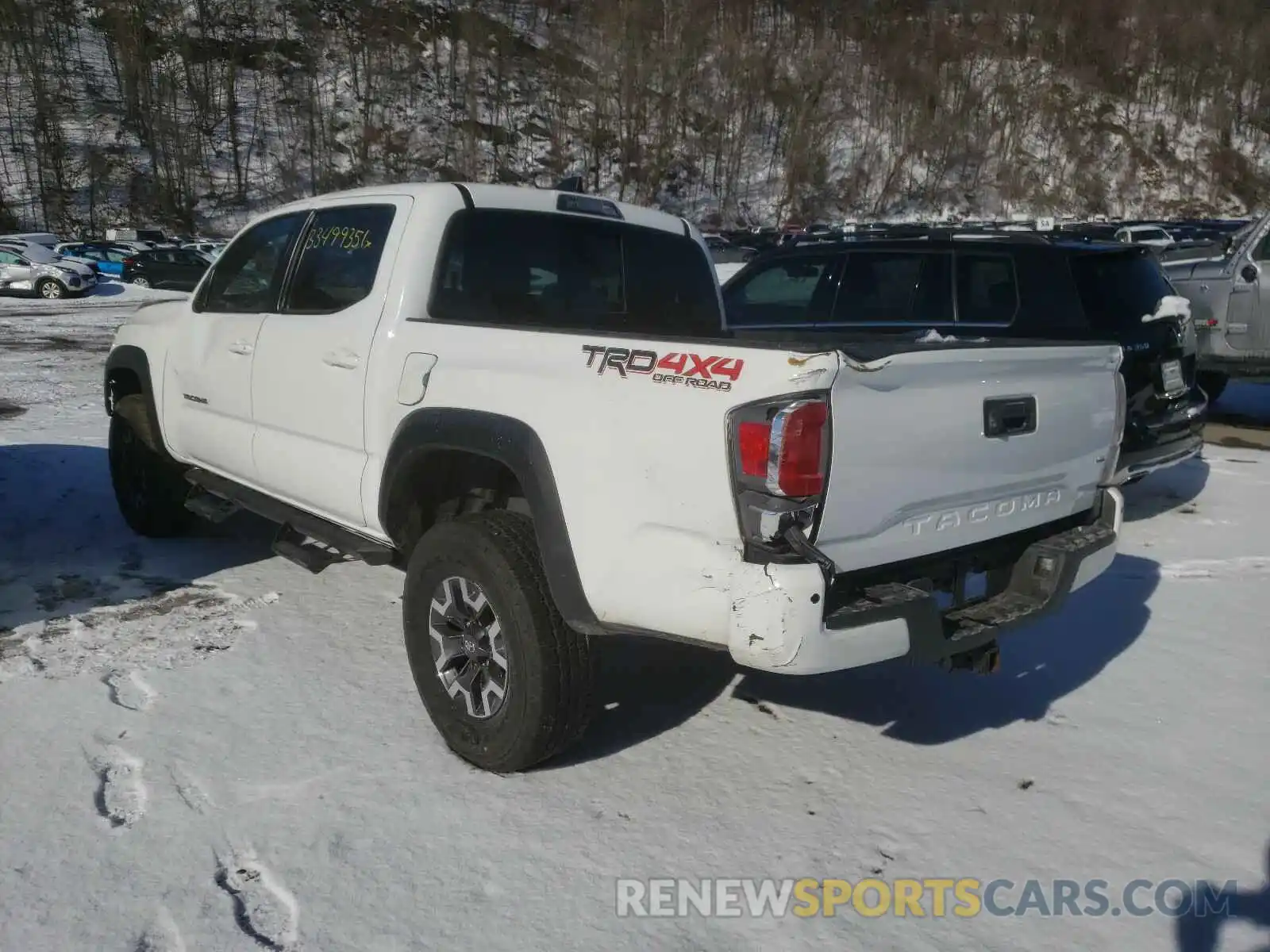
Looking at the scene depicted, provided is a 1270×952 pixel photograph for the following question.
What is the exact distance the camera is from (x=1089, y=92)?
66.8m

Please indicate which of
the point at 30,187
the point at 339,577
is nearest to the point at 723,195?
the point at 30,187

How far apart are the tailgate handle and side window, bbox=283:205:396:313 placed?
7.48 ft

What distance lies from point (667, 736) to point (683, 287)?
2089 mm

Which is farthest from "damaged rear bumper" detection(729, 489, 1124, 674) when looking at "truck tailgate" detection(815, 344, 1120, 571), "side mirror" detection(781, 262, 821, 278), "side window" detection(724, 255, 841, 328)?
"side mirror" detection(781, 262, 821, 278)

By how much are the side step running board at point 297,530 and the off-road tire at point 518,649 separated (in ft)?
2.08

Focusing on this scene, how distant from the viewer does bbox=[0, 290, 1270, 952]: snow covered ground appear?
275cm

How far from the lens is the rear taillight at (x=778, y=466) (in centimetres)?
263

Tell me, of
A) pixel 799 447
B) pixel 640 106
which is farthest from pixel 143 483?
pixel 640 106

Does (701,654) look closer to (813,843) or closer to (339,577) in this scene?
(813,843)

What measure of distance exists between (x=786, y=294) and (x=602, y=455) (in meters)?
4.80

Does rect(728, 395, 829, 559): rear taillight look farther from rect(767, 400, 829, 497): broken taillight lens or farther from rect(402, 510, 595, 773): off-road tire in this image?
rect(402, 510, 595, 773): off-road tire

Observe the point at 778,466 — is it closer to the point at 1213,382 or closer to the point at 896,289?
the point at 896,289

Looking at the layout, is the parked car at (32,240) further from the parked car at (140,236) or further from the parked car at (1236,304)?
the parked car at (1236,304)

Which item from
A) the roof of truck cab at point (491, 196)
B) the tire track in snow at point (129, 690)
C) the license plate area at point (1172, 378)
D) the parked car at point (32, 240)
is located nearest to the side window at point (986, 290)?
the license plate area at point (1172, 378)
